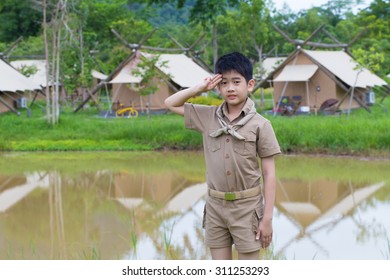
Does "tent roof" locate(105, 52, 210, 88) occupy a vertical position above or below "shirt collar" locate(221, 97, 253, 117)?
above

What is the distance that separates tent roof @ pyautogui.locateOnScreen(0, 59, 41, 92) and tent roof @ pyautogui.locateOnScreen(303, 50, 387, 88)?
8.39 m

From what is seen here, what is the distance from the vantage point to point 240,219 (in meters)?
3.27

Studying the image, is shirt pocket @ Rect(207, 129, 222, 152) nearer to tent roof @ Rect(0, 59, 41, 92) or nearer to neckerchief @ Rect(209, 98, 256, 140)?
neckerchief @ Rect(209, 98, 256, 140)

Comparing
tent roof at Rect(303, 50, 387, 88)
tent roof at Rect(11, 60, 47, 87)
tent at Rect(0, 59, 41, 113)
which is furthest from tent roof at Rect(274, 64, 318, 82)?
tent roof at Rect(11, 60, 47, 87)

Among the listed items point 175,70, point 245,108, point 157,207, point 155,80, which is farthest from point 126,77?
point 245,108

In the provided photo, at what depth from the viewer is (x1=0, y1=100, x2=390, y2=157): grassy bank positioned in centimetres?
1320

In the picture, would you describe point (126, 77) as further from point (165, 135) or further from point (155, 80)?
point (165, 135)

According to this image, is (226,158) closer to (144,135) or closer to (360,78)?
(144,135)

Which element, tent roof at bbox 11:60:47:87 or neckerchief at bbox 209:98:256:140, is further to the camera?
tent roof at bbox 11:60:47:87

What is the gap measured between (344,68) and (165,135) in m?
7.91

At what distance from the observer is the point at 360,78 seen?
68.0 feet

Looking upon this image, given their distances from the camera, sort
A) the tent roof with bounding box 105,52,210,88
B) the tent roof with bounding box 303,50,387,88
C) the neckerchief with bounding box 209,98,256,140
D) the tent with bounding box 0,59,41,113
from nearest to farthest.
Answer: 1. the neckerchief with bounding box 209,98,256,140
2. the tent roof with bounding box 303,50,387,88
3. the tent roof with bounding box 105,52,210,88
4. the tent with bounding box 0,59,41,113
